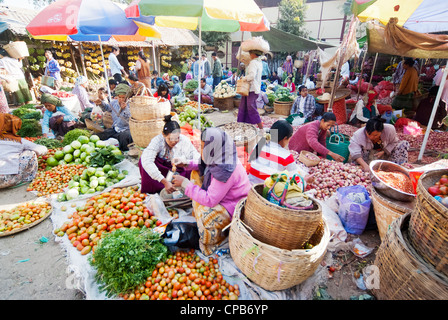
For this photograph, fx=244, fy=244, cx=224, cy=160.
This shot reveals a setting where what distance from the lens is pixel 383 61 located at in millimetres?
12656

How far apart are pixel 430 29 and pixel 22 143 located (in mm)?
8513

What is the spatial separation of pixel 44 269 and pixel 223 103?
703 cm

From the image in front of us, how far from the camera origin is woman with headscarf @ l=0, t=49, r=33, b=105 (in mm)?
7978

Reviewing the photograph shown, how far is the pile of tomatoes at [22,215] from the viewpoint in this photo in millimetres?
2861

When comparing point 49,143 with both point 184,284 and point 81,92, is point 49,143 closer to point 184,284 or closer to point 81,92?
point 81,92

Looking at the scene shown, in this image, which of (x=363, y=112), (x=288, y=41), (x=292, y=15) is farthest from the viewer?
(x=292, y=15)

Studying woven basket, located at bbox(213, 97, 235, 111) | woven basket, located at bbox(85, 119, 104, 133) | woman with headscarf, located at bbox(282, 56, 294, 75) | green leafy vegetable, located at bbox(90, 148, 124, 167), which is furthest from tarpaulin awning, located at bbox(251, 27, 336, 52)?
green leafy vegetable, located at bbox(90, 148, 124, 167)

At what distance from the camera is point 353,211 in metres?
2.68

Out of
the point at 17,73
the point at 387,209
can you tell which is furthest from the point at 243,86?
the point at 17,73

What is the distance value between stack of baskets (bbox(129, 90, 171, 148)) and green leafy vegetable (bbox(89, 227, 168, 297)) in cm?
230

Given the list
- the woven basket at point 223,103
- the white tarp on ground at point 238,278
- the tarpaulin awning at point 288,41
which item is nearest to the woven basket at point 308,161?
the white tarp on ground at point 238,278

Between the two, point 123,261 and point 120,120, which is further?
point 120,120

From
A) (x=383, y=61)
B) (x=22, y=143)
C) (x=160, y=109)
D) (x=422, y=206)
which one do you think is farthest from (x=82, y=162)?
(x=383, y=61)
